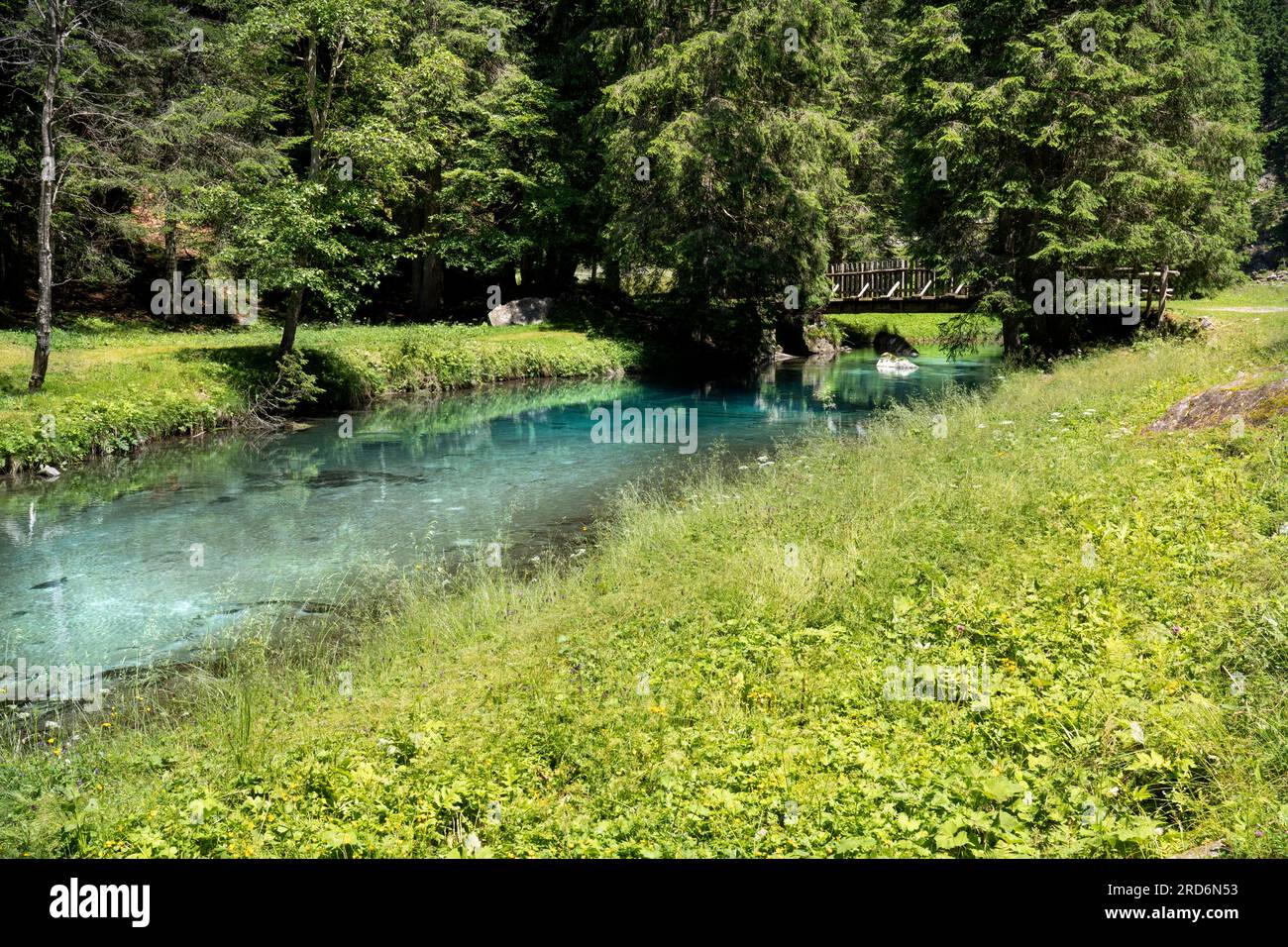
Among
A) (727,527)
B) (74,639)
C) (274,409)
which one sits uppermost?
(274,409)

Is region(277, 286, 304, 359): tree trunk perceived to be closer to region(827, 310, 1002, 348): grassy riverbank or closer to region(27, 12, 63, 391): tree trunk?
region(27, 12, 63, 391): tree trunk

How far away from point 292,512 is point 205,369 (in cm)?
932

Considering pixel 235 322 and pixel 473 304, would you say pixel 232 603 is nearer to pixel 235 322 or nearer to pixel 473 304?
pixel 235 322

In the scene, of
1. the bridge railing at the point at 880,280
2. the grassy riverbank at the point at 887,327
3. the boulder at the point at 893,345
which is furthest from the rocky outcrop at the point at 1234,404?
the grassy riverbank at the point at 887,327

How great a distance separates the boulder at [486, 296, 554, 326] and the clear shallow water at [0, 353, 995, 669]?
1089 centimetres

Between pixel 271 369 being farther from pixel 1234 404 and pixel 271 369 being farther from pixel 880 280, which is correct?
pixel 880 280

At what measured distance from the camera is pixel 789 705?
6.20 metres

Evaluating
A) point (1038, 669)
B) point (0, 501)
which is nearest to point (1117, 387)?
point (1038, 669)

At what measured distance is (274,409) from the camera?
2295 cm

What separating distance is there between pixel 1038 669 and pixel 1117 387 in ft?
37.9

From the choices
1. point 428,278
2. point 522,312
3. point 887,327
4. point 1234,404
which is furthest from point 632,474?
point 887,327

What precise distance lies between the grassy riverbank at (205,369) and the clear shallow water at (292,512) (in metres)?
0.93

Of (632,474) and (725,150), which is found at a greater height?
(725,150)

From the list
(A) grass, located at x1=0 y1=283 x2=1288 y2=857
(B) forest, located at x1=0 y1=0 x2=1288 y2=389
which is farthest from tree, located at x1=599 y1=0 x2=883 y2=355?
(A) grass, located at x1=0 y1=283 x2=1288 y2=857
